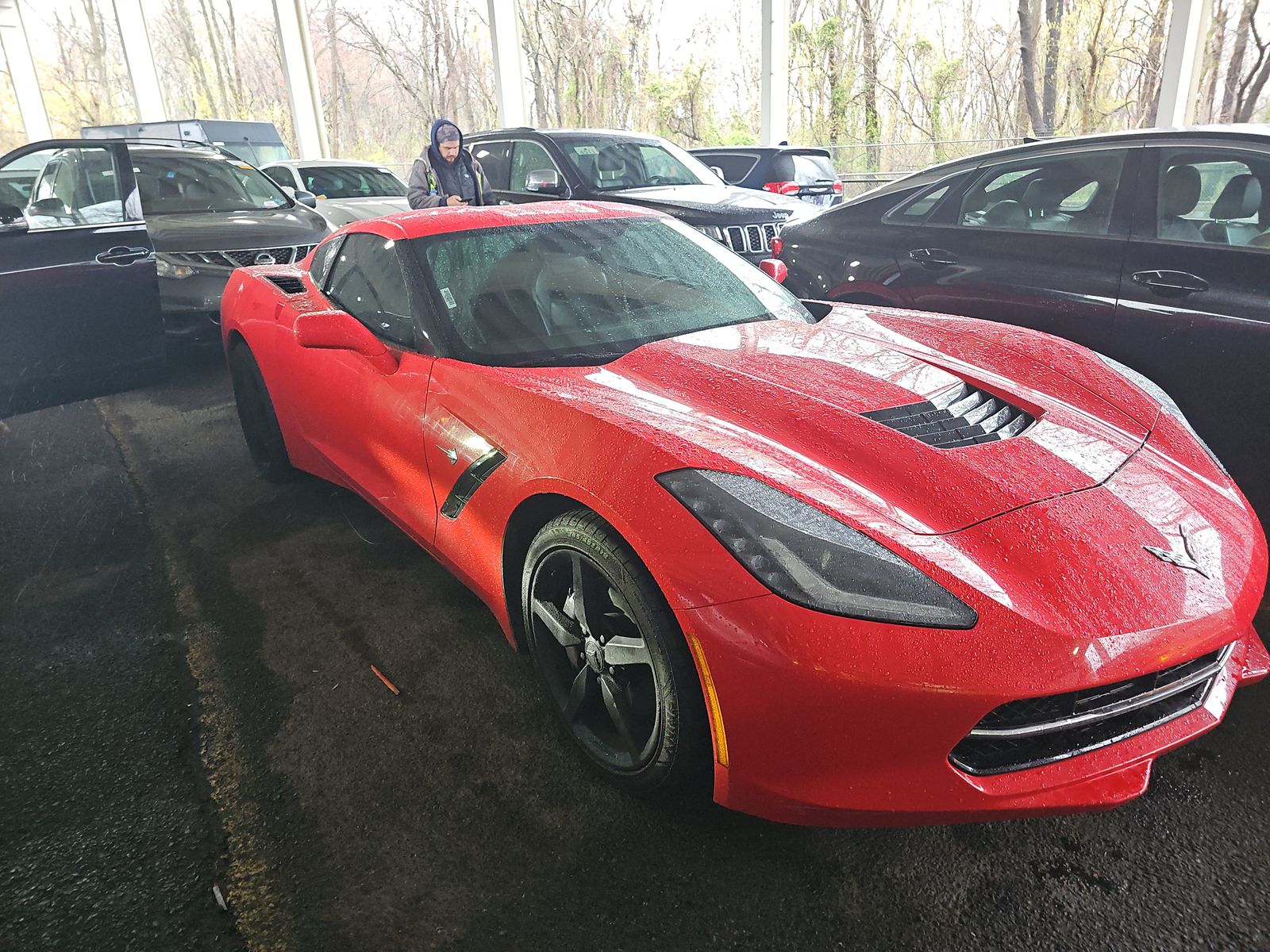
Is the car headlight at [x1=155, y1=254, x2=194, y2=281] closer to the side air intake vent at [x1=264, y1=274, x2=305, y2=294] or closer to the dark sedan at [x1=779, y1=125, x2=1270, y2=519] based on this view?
the side air intake vent at [x1=264, y1=274, x2=305, y2=294]

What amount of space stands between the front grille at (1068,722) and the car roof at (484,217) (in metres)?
2.17

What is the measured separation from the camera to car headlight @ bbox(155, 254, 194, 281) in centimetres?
570

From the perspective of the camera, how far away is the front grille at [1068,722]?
1441 mm

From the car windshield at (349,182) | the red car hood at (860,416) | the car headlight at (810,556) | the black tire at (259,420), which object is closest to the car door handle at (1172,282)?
the red car hood at (860,416)

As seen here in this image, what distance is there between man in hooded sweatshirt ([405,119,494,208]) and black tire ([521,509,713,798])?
196 inches

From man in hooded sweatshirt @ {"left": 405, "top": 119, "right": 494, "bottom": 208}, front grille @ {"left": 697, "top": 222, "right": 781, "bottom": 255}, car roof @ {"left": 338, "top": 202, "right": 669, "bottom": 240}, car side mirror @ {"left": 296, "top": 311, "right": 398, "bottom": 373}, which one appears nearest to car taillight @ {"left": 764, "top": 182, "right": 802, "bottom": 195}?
front grille @ {"left": 697, "top": 222, "right": 781, "bottom": 255}

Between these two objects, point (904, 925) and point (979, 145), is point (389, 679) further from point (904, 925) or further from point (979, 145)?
point (979, 145)

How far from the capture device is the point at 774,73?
1280 cm

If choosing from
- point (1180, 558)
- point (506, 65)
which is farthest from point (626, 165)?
point (506, 65)

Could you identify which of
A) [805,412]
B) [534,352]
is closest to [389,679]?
[534,352]

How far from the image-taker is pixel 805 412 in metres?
2.01

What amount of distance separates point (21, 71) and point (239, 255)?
32833 millimetres

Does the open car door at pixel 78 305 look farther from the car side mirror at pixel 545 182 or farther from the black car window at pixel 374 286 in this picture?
the car side mirror at pixel 545 182

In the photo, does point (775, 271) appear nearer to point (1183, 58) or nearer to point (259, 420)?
point (259, 420)
